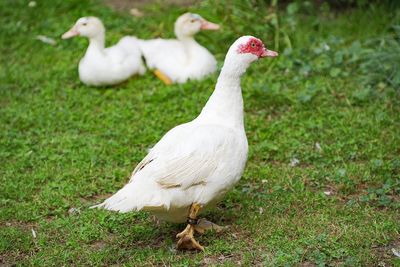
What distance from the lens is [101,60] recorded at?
7488 millimetres

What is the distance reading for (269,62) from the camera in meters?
7.68

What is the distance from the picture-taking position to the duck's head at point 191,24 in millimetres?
7562

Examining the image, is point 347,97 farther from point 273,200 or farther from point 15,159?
point 15,159

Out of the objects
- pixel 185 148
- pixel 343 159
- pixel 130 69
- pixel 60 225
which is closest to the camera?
pixel 185 148

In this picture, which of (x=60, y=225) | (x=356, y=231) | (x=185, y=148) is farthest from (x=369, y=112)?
(x=60, y=225)

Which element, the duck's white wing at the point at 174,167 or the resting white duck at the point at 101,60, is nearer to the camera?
the duck's white wing at the point at 174,167

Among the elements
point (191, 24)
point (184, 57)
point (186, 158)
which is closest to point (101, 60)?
point (184, 57)

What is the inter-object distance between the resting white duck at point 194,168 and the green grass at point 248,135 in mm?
318

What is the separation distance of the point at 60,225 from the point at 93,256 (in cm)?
57

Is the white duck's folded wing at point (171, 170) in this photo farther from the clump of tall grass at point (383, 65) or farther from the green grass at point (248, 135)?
the clump of tall grass at point (383, 65)

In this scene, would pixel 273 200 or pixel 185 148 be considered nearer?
pixel 185 148

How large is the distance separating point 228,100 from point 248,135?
160cm

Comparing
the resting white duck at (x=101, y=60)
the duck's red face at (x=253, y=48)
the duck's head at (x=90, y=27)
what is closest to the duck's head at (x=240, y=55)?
the duck's red face at (x=253, y=48)

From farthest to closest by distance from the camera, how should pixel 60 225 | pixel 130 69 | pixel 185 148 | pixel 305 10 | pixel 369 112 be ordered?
1. pixel 305 10
2. pixel 130 69
3. pixel 369 112
4. pixel 60 225
5. pixel 185 148
